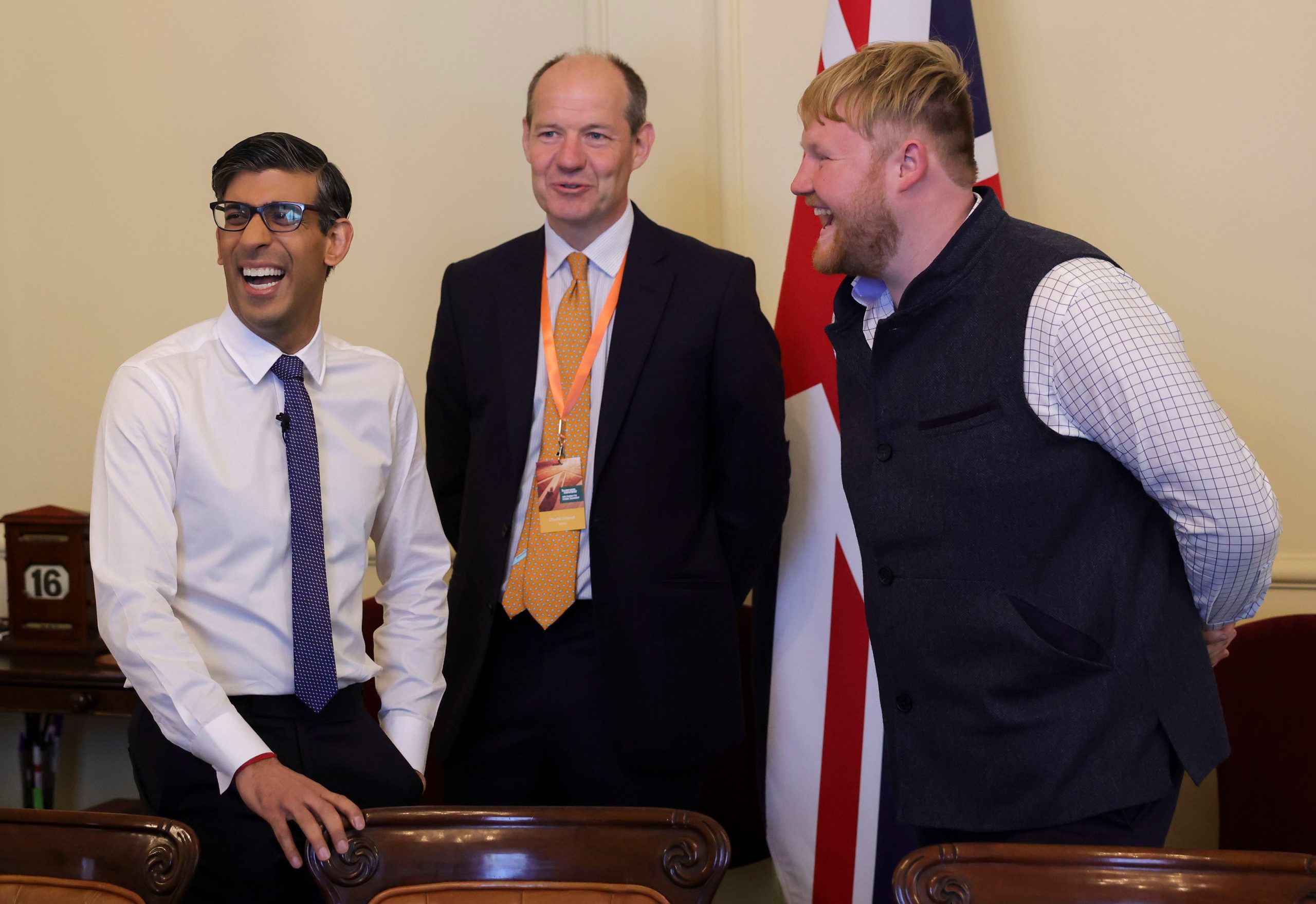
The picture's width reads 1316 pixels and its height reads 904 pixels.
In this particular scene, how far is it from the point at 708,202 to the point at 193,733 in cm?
230

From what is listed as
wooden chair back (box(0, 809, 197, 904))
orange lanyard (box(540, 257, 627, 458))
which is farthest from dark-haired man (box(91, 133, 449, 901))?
orange lanyard (box(540, 257, 627, 458))

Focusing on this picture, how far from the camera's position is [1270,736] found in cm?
268

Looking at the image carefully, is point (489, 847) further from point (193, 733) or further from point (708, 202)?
point (708, 202)

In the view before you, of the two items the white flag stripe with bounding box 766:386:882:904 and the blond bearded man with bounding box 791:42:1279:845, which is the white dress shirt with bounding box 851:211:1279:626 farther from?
the white flag stripe with bounding box 766:386:882:904

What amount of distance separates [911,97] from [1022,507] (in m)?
0.62

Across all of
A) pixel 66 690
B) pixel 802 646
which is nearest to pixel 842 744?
pixel 802 646

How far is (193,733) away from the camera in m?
1.56

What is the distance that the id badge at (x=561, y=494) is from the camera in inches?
91.5

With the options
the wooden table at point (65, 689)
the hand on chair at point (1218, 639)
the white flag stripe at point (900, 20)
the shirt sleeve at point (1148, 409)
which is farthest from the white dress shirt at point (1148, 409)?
the wooden table at point (65, 689)

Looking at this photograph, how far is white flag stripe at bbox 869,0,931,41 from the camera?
274 cm

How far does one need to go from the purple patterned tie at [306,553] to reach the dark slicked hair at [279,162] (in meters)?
0.28

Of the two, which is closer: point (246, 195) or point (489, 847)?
point (489, 847)

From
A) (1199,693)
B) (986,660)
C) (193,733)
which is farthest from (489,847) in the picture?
(1199,693)

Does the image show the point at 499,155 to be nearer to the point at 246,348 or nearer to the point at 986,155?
the point at 986,155
